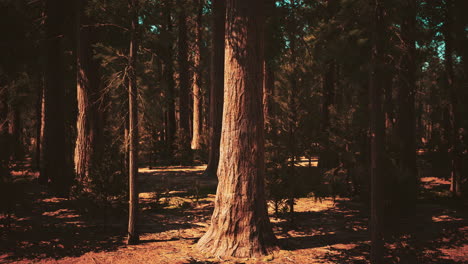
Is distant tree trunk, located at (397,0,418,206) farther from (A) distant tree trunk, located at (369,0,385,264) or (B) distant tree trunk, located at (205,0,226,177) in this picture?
(B) distant tree trunk, located at (205,0,226,177)

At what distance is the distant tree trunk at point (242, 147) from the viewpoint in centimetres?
677

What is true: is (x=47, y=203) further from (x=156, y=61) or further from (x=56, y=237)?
(x=156, y=61)

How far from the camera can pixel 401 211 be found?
9391 millimetres

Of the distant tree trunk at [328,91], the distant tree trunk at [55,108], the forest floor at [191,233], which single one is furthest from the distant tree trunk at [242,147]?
the distant tree trunk at [328,91]

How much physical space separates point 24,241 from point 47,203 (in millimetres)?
3434

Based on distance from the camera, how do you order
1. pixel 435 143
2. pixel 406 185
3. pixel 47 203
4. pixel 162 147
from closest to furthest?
pixel 406 185, pixel 47 203, pixel 435 143, pixel 162 147

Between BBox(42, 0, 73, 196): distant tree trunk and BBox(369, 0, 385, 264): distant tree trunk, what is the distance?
9.47m

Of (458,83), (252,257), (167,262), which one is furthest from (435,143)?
(167,262)

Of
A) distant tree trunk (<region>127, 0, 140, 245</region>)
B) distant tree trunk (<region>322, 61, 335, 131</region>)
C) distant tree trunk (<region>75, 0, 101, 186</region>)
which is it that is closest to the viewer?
distant tree trunk (<region>127, 0, 140, 245</region>)

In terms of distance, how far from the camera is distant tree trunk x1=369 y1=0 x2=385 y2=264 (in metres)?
5.72

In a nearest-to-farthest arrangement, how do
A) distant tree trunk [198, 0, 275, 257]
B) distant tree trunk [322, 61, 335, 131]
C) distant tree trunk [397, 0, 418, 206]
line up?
distant tree trunk [198, 0, 275, 257] → distant tree trunk [397, 0, 418, 206] → distant tree trunk [322, 61, 335, 131]

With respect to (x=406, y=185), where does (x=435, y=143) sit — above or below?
above

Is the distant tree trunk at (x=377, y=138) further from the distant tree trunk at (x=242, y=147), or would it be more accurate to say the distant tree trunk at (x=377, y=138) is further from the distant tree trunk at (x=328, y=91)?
the distant tree trunk at (x=328, y=91)

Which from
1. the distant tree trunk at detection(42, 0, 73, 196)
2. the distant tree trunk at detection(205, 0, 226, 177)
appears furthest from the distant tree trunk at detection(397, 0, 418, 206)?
the distant tree trunk at detection(42, 0, 73, 196)
